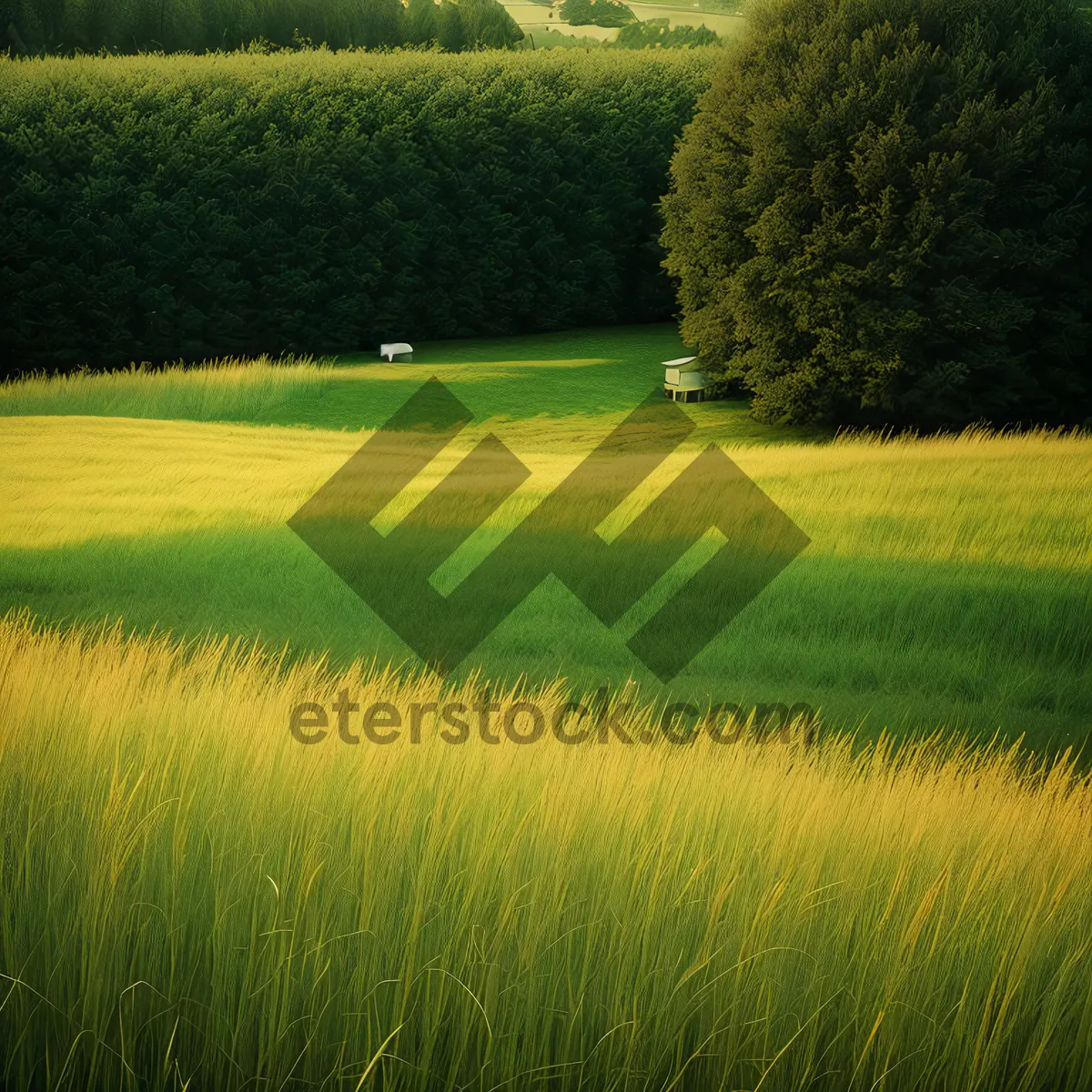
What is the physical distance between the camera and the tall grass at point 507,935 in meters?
1.94

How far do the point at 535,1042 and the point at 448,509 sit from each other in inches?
91.7

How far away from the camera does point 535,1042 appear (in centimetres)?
193

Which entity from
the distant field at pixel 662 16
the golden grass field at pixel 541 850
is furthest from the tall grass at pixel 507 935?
the distant field at pixel 662 16

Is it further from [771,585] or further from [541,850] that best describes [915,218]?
[541,850]

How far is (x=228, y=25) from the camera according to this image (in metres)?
Result: 5.53

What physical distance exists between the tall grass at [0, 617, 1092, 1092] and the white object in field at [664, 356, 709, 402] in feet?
9.12

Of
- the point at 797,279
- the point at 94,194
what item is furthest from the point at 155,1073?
the point at 94,194

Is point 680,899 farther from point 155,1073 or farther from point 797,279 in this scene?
point 797,279

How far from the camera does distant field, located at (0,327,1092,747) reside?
3479mm

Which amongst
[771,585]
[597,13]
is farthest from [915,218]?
[771,585]

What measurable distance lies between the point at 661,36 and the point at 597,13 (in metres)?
0.32

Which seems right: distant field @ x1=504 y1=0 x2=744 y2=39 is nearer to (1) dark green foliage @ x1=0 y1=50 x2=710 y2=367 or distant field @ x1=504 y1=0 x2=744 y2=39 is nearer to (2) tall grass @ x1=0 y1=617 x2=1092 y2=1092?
(1) dark green foliage @ x1=0 y1=50 x2=710 y2=367

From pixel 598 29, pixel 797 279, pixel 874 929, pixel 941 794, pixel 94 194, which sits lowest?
pixel 941 794

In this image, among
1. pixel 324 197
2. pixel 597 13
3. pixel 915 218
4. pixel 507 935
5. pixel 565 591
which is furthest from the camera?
pixel 324 197
